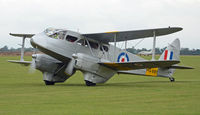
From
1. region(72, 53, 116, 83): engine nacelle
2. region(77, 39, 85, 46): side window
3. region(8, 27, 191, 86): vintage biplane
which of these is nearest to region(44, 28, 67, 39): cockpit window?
region(8, 27, 191, 86): vintage biplane

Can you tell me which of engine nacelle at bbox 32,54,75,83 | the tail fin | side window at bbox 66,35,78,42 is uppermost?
side window at bbox 66,35,78,42

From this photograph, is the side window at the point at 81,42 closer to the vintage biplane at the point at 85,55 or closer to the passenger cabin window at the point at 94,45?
the vintage biplane at the point at 85,55

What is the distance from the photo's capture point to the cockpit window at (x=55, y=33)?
22.4m

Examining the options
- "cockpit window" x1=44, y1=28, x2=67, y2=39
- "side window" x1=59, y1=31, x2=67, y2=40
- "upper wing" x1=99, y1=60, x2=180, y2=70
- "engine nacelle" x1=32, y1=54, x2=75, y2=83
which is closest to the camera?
"upper wing" x1=99, y1=60, x2=180, y2=70

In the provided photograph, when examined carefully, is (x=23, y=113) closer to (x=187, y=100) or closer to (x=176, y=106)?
(x=176, y=106)

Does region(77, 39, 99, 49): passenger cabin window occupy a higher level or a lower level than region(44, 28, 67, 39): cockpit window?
lower

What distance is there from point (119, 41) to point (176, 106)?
12739mm

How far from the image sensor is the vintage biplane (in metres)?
22.1

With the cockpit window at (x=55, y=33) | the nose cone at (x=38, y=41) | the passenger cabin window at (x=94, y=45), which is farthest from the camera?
the passenger cabin window at (x=94, y=45)

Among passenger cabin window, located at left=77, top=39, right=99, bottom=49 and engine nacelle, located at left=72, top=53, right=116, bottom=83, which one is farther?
passenger cabin window, located at left=77, top=39, right=99, bottom=49

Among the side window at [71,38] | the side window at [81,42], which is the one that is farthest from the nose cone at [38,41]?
the side window at [81,42]

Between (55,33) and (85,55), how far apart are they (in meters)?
2.13

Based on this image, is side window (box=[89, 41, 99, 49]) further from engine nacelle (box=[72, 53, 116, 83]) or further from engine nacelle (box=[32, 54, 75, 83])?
engine nacelle (box=[32, 54, 75, 83])

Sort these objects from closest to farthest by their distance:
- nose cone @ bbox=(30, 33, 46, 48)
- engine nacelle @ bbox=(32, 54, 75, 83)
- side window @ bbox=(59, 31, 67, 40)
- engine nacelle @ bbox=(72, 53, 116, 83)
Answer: nose cone @ bbox=(30, 33, 46, 48), engine nacelle @ bbox=(72, 53, 116, 83), side window @ bbox=(59, 31, 67, 40), engine nacelle @ bbox=(32, 54, 75, 83)
